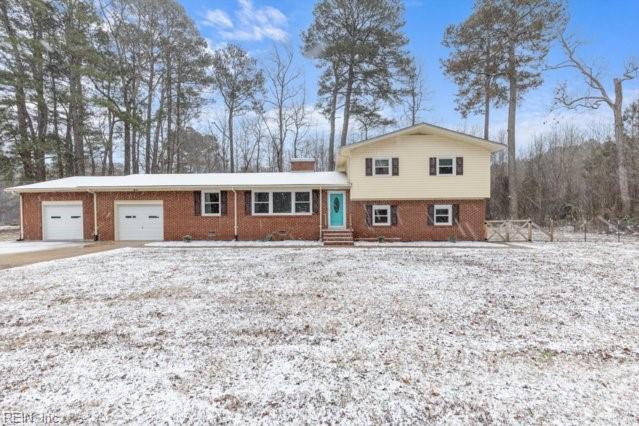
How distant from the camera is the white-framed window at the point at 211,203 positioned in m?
15.2

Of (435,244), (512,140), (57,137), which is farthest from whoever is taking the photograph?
(57,137)

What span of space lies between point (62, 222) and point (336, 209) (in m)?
13.4

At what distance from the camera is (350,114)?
73.6 ft

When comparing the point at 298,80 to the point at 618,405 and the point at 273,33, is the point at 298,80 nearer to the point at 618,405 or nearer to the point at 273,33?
the point at 273,33

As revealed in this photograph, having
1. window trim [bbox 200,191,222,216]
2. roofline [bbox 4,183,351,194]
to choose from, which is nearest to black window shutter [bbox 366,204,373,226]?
roofline [bbox 4,183,351,194]

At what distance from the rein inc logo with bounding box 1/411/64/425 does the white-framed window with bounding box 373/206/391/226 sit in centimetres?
1341

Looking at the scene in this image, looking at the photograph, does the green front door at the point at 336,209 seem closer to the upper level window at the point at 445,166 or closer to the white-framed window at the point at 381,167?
the white-framed window at the point at 381,167

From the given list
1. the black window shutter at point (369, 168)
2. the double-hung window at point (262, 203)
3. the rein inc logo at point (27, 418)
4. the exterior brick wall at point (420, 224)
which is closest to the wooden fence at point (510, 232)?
the exterior brick wall at point (420, 224)

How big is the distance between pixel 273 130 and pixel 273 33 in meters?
7.66

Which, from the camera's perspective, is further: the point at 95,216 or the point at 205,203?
the point at 95,216

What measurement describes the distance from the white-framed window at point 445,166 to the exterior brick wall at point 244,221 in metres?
1.33

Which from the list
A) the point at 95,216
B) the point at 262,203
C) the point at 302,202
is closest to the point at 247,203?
the point at 262,203

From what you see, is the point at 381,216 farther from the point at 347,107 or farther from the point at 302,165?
the point at 347,107

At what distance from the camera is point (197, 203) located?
50.0ft
